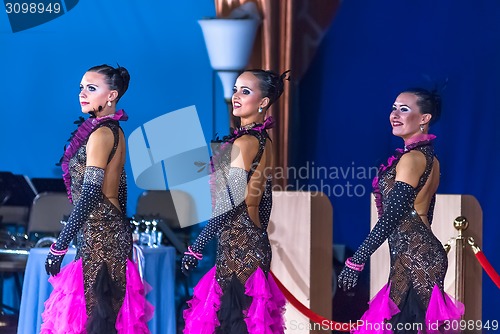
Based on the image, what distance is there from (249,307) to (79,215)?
0.79 m

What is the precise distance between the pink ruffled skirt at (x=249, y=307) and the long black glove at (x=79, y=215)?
1.93 feet

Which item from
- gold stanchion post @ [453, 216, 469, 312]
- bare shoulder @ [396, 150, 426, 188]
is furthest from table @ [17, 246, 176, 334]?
bare shoulder @ [396, 150, 426, 188]

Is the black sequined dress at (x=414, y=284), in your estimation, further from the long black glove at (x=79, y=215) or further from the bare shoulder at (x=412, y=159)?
the long black glove at (x=79, y=215)

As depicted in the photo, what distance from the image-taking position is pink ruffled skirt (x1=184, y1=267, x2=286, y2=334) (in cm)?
423

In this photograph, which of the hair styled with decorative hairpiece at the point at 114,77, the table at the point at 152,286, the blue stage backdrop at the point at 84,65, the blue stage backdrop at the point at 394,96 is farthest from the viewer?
the blue stage backdrop at the point at 84,65

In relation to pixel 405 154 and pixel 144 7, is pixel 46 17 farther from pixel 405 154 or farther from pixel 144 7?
pixel 405 154

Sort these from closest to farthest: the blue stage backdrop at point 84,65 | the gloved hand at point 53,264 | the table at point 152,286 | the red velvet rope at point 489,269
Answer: the gloved hand at point 53,264
the red velvet rope at point 489,269
the table at point 152,286
the blue stage backdrop at point 84,65

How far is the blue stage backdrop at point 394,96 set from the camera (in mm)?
6668

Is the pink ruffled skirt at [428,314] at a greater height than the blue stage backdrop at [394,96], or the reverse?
the blue stage backdrop at [394,96]

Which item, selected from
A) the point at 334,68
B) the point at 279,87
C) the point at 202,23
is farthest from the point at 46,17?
the point at 279,87

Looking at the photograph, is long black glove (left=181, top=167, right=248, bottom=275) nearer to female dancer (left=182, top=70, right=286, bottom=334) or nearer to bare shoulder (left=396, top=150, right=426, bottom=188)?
female dancer (left=182, top=70, right=286, bottom=334)

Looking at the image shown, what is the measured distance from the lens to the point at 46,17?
734 centimetres

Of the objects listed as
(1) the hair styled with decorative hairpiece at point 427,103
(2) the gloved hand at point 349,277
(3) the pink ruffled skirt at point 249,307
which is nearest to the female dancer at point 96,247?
(3) the pink ruffled skirt at point 249,307

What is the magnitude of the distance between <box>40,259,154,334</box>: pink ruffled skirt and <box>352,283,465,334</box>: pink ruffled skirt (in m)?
0.98
